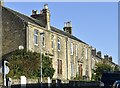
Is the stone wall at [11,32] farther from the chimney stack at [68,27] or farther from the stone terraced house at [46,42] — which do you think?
the chimney stack at [68,27]

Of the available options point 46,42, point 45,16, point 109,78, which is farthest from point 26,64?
point 109,78

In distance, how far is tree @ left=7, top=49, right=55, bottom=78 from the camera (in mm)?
41688

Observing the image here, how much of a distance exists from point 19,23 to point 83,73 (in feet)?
66.8

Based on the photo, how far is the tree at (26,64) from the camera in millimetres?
41688

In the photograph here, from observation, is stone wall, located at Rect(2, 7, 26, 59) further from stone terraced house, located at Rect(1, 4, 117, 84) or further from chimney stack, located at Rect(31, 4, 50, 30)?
chimney stack, located at Rect(31, 4, 50, 30)

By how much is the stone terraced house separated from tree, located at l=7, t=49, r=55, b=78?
251 cm

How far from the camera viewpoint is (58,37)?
55281 mm

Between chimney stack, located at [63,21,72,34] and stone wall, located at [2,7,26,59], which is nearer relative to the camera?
stone wall, located at [2,7,26,59]

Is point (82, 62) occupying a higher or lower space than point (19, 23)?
lower

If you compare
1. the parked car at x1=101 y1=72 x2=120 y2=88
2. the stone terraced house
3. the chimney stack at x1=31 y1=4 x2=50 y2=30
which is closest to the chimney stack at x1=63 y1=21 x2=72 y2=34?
the stone terraced house

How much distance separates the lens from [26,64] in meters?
42.4

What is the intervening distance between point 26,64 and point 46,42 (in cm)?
978

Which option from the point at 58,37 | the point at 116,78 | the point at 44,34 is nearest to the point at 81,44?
the point at 58,37

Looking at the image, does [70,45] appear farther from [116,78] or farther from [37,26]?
[116,78]
